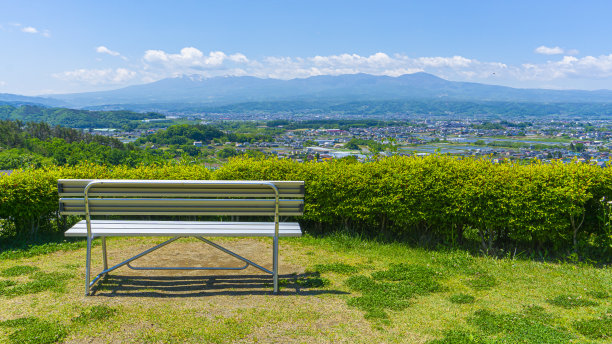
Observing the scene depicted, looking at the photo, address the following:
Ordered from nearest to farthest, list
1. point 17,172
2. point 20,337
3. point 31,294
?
point 20,337
point 31,294
point 17,172

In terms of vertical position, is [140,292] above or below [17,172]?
below

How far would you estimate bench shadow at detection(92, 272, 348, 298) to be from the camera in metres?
4.45

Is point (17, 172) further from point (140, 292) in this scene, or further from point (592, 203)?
point (592, 203)

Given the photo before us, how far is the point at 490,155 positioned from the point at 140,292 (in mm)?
5828

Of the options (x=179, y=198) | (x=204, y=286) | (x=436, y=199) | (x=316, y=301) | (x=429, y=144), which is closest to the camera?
(x=316, y=301)

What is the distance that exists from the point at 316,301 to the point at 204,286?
4.46ft

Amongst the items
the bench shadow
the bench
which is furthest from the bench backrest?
the bench shadow

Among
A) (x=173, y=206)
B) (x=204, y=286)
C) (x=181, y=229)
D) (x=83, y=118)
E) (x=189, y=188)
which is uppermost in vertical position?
(x=189, y=188)

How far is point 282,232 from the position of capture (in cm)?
448

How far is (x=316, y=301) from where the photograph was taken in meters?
4.27

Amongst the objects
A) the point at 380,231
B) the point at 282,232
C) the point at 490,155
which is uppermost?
the point at 490,155

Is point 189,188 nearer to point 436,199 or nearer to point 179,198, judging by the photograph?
Result: point 179,198

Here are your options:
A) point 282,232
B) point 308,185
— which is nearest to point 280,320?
point 282,232

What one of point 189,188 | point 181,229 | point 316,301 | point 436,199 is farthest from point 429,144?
point 189,188
